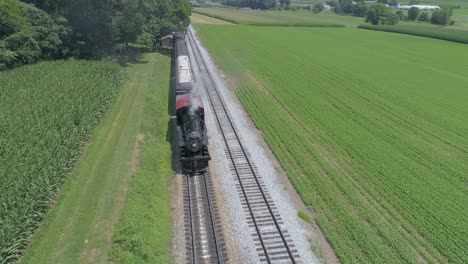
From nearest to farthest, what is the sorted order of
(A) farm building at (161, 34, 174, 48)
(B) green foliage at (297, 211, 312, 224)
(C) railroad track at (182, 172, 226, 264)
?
(C) railroad track at (182, 172, 226, 264) → (B) green foliage at (297, 211, 312, 224) → (A) farm building at (161, 34, 174, 48)

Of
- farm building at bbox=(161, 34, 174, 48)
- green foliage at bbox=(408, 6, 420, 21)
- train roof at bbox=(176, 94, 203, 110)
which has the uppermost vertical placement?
green foliage at bbox=(408, 6, 420, 21)

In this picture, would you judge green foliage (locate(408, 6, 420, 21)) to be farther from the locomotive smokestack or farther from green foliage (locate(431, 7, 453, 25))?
the locomotive smokestack

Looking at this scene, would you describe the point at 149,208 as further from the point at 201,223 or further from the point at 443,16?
the point at 443,16

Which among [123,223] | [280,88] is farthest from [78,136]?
[280,88]

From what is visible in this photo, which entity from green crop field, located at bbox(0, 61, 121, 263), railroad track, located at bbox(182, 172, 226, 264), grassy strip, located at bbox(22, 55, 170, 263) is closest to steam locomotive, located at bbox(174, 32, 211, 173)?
railroad track, located at bbox(182, 172, 226, 264)

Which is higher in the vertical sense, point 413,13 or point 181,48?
point 413,13

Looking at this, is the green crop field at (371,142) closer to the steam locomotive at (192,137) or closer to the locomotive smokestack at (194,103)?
the steam locomotive at (192,137)

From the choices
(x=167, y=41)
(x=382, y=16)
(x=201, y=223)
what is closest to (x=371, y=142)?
(x=201, y=223)
